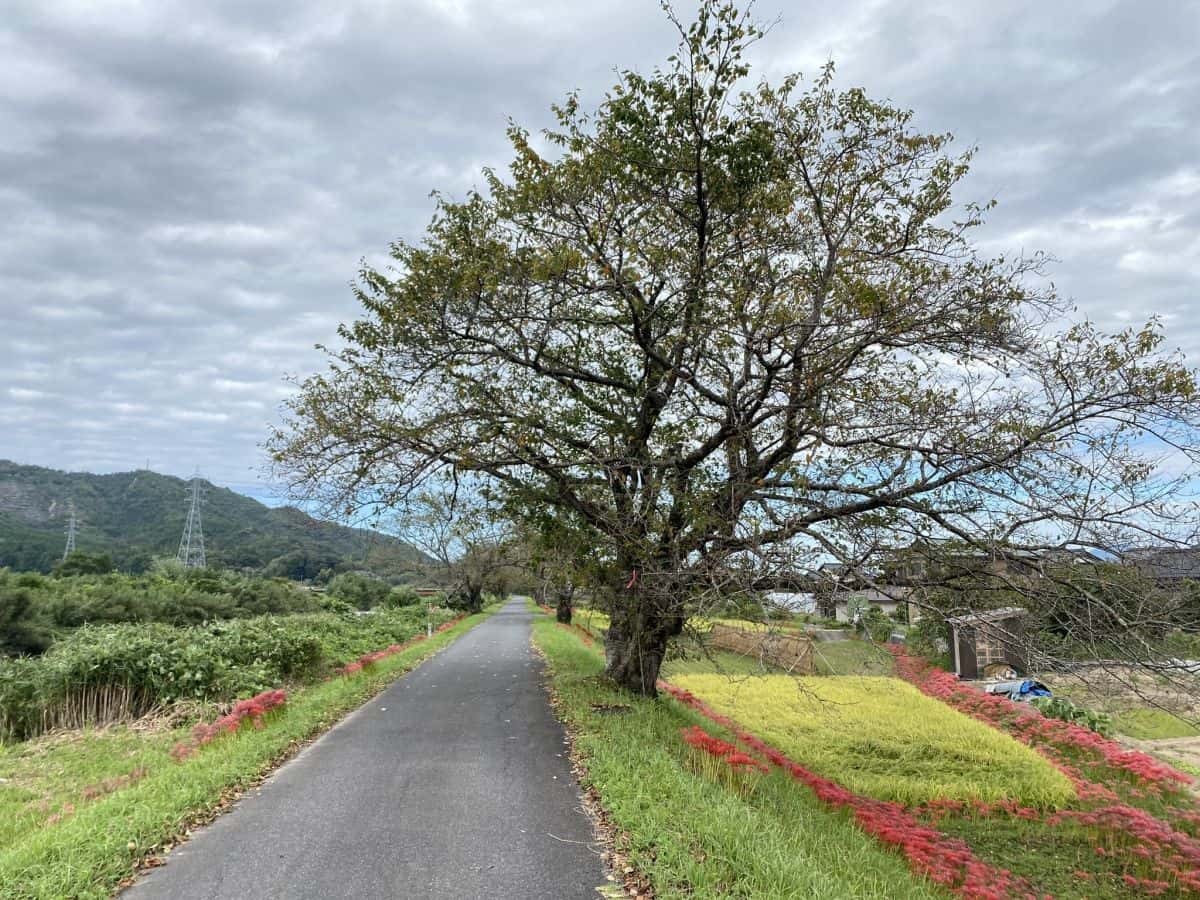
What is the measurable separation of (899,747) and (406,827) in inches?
428

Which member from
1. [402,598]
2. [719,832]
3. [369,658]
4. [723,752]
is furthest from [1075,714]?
[402,598]

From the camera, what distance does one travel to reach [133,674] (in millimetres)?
11828

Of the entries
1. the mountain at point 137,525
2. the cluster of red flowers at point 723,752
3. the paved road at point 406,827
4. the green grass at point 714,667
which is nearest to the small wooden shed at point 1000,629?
the cluster of red flowers at point 723,752

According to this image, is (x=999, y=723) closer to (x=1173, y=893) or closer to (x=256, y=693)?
(x=1173, y=893)

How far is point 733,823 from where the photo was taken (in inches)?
223

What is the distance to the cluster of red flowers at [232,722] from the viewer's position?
8.94 meters

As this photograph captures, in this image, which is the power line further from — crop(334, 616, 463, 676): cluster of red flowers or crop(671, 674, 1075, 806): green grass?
crop(671, 674, 1075, 806): green grass

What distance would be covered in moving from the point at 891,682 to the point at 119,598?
25.6m

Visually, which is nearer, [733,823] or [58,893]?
[58,893]

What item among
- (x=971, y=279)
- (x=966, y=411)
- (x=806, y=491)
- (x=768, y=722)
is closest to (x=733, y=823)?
(x=806, y=491)

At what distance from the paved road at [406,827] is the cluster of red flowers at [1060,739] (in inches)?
385

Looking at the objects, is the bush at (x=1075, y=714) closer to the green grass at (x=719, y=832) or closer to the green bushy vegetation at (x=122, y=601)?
the green grass at (x=719, y=832)

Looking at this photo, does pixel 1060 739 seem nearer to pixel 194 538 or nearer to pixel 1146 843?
pixel 1146 843

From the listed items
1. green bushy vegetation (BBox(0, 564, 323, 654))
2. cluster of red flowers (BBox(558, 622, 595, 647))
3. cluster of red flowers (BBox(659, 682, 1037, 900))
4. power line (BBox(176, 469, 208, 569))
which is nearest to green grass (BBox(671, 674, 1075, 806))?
cluster of red flowers (BBox(659, 682, 1037, 900))
